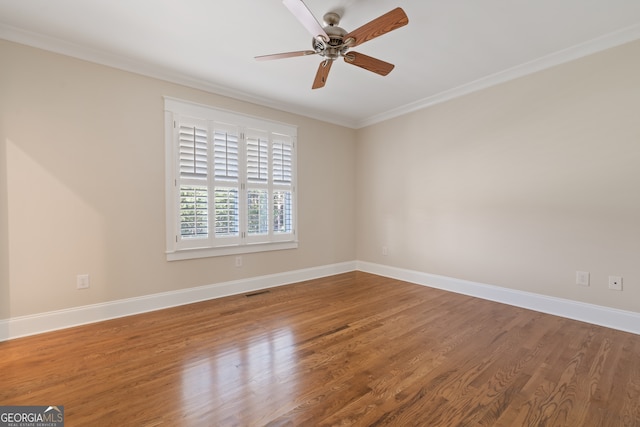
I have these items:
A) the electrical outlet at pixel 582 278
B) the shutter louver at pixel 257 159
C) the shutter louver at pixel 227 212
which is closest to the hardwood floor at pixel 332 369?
the electrical outlet at pixel 582 278

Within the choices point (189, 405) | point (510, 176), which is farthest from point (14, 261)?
point (510, 176)

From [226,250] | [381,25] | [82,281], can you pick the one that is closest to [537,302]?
[381,25]

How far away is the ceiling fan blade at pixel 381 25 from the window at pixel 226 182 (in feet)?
6.83

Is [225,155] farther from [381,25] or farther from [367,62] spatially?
[381,25]

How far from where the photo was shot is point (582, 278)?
107 inches

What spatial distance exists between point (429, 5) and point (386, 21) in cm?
55

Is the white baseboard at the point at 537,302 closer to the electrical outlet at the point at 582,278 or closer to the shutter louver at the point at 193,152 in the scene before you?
the electrical outlet at the point at 582,278

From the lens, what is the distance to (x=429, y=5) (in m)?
2.09

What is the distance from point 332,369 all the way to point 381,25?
2418 millimetres

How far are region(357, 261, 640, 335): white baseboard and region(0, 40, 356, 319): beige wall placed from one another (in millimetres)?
2906

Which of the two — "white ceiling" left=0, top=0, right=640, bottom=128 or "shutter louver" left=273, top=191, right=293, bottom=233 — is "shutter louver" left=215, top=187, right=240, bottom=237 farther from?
"white ceiling" left=0, top=0, right=640, bottom=128

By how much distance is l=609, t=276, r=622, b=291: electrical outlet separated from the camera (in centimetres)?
253

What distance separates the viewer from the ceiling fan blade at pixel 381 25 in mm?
1769

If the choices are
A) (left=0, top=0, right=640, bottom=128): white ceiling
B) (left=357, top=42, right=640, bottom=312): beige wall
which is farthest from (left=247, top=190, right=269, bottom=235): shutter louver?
(left=357, top=42, right=640, bottom=312): beige wall
